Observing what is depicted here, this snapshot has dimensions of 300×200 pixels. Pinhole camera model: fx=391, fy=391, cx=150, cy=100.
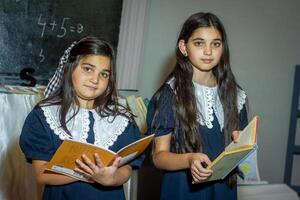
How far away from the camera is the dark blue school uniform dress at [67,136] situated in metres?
1.12

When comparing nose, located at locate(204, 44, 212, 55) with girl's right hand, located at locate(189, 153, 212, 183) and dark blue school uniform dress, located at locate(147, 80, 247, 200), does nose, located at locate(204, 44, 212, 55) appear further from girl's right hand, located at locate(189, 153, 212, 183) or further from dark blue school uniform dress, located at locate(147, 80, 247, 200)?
girl's right hand, located at locate(189, 153, 212, 183)

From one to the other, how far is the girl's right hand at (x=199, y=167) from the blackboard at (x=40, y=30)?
115cm

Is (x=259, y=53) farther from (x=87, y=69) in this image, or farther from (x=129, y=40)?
(x=87, y=69)

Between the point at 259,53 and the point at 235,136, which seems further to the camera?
the point at 259,53

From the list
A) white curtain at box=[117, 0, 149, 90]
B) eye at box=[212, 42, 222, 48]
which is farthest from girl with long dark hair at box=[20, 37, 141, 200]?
white curtain at box=[117, 0, 149, 90]

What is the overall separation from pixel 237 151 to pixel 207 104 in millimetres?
286

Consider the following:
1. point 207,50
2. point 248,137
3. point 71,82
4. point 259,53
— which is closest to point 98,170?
point 71,82

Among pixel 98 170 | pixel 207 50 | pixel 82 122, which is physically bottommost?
pixel 98 170

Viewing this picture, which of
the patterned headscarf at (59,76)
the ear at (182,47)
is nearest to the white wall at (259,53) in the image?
the ear at (182,47)

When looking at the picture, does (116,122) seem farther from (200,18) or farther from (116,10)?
(116,10)

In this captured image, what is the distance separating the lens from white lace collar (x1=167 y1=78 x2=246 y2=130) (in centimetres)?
129

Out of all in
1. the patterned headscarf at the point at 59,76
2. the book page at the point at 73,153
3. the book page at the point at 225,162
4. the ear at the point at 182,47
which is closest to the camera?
the book page at the point at 73,153

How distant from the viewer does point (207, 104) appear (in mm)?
1312

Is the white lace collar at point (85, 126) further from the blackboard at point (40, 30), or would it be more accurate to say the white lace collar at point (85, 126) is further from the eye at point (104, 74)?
the blackboard at point (40, 30)
